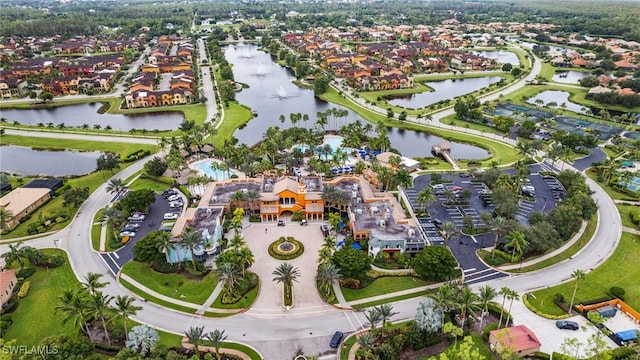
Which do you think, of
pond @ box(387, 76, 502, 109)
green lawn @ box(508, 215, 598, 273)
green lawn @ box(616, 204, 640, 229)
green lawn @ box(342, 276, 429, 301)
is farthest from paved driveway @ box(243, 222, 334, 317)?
pond @ box(387, 76, 502, 109)

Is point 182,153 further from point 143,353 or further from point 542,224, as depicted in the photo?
point 542,224

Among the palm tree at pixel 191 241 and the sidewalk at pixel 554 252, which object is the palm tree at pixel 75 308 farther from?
the sidewalk at pixel 554 252

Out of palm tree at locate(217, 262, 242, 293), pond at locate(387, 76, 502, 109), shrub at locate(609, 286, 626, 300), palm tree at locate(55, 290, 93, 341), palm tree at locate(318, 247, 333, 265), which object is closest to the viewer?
palm tree at locate(55, 290, 93, 341)

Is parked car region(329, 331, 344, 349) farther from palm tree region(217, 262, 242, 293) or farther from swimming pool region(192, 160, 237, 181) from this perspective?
swimming pool region(192, 160, 237, 181)

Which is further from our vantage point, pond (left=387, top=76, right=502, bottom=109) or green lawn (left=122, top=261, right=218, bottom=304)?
pond (left=387, top=76, right=502, bottom=109)

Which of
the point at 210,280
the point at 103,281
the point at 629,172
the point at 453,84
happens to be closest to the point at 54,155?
the point at 103,281

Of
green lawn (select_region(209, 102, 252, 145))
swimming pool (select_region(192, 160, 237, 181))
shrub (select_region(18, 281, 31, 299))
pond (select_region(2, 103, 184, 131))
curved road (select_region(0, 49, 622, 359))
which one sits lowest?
curved road (select_region(0, 49, 622, 359))
